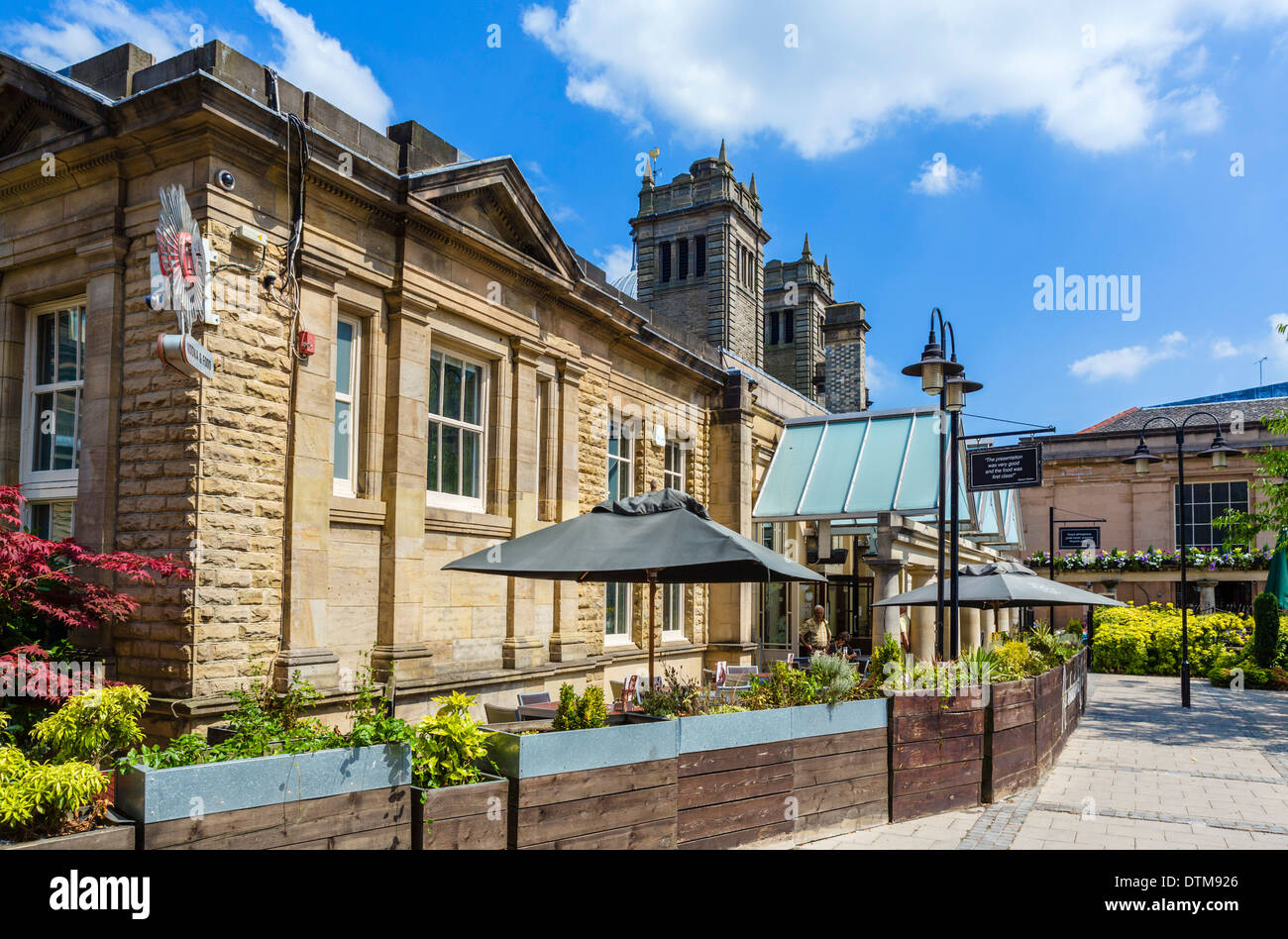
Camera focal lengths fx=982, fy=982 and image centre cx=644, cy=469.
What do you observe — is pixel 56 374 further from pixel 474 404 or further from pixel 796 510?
pixel 796 510

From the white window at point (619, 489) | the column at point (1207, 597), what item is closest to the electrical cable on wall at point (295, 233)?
the white window at point (619, 489)

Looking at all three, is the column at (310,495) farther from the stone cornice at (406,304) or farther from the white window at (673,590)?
the white window at (673,590)

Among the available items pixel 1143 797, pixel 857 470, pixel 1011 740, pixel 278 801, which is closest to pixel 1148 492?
pixel 857 470

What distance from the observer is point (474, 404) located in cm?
1290

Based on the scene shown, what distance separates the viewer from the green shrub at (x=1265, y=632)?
25592 millimetres

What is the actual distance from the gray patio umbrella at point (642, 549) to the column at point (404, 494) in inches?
94.8

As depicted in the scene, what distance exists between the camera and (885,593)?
1788 centimetres

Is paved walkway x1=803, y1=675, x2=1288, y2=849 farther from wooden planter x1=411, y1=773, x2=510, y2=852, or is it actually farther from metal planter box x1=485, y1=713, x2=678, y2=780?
wooden planter x1=411, y1=773, x2=510, y2=852

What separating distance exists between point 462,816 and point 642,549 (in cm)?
276

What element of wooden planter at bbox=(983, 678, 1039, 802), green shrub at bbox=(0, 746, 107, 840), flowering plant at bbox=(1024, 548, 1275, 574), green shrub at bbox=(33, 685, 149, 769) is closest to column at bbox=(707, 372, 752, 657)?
wooden planter at bbox=(983, 678, 1039, 802)

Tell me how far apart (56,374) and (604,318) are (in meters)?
7.39

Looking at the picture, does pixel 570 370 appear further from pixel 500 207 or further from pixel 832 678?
pixel 832 678
